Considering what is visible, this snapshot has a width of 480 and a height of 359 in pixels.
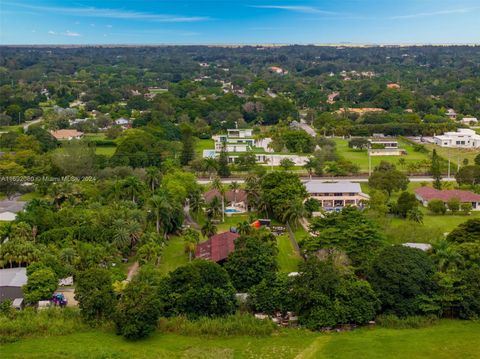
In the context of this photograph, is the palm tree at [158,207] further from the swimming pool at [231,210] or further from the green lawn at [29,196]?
the green lawn at [29,196]

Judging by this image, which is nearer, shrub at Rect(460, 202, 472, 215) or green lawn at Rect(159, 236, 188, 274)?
green lawn at Rect(159, 236, 188, 274)

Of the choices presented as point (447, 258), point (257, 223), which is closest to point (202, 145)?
point (257, 223)

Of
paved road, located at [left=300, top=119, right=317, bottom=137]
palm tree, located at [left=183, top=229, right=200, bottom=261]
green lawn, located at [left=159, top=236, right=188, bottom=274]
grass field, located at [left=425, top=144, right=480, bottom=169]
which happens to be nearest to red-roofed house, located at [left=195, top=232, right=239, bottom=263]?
palm tree, located at [left=183, top=229, right=200, bottom=261]

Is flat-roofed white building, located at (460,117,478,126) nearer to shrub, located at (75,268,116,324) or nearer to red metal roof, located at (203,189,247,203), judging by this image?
red metal roof, located at (203,189,247,203)

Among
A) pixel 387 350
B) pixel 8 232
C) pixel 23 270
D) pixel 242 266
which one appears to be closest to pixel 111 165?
pixel 8 232

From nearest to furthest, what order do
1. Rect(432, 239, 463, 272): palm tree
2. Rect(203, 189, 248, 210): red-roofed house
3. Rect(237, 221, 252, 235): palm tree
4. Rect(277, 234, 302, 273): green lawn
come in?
Rect(432, 239, 463, 272): palm tree < Rect(277, 234, 302, 273): green lawn < Rect(237, 221, 252, 235): palm tree < Rect(203, 189, 248, 210): red-roofed house

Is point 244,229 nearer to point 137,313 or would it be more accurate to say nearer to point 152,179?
point 137,313
